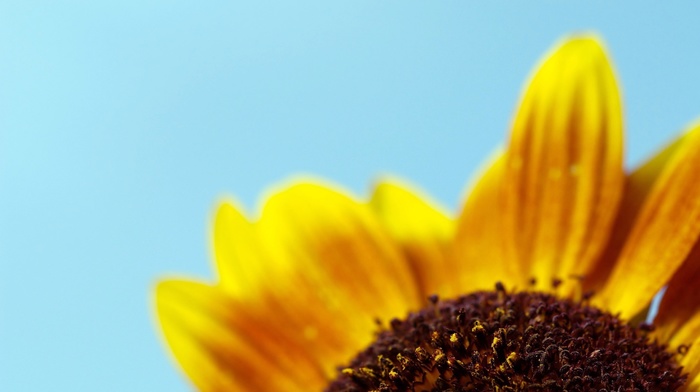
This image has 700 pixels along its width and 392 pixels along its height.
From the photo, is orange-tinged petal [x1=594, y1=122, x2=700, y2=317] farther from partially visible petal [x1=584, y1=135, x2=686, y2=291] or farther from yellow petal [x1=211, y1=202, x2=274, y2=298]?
yellow petal [x1=211, y1=202, x2=274, y2=298]

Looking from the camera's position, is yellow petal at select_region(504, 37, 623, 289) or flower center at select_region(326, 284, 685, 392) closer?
flower center at select_region(326, 284, 685, 392)

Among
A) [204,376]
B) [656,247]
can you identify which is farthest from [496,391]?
[204,376]

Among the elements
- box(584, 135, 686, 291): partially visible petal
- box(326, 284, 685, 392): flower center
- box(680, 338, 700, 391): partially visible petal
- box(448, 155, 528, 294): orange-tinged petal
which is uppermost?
box(448, 155, 528, 294): orange-tinged petal

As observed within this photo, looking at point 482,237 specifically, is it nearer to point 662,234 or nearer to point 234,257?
point 662,234

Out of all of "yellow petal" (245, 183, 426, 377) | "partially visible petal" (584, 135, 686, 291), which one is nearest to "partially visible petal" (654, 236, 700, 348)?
"partially visible petal" (584, 135, 686, 291)

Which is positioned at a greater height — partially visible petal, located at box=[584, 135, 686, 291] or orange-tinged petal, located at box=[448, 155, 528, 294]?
orange-tinged petal, located at box=[448, 155, 528, 294]

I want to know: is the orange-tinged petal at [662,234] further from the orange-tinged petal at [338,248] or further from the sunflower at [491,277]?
the orange-tinged petal at [338,248]

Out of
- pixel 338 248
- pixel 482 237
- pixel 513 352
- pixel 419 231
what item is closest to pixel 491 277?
pixel 482 237
